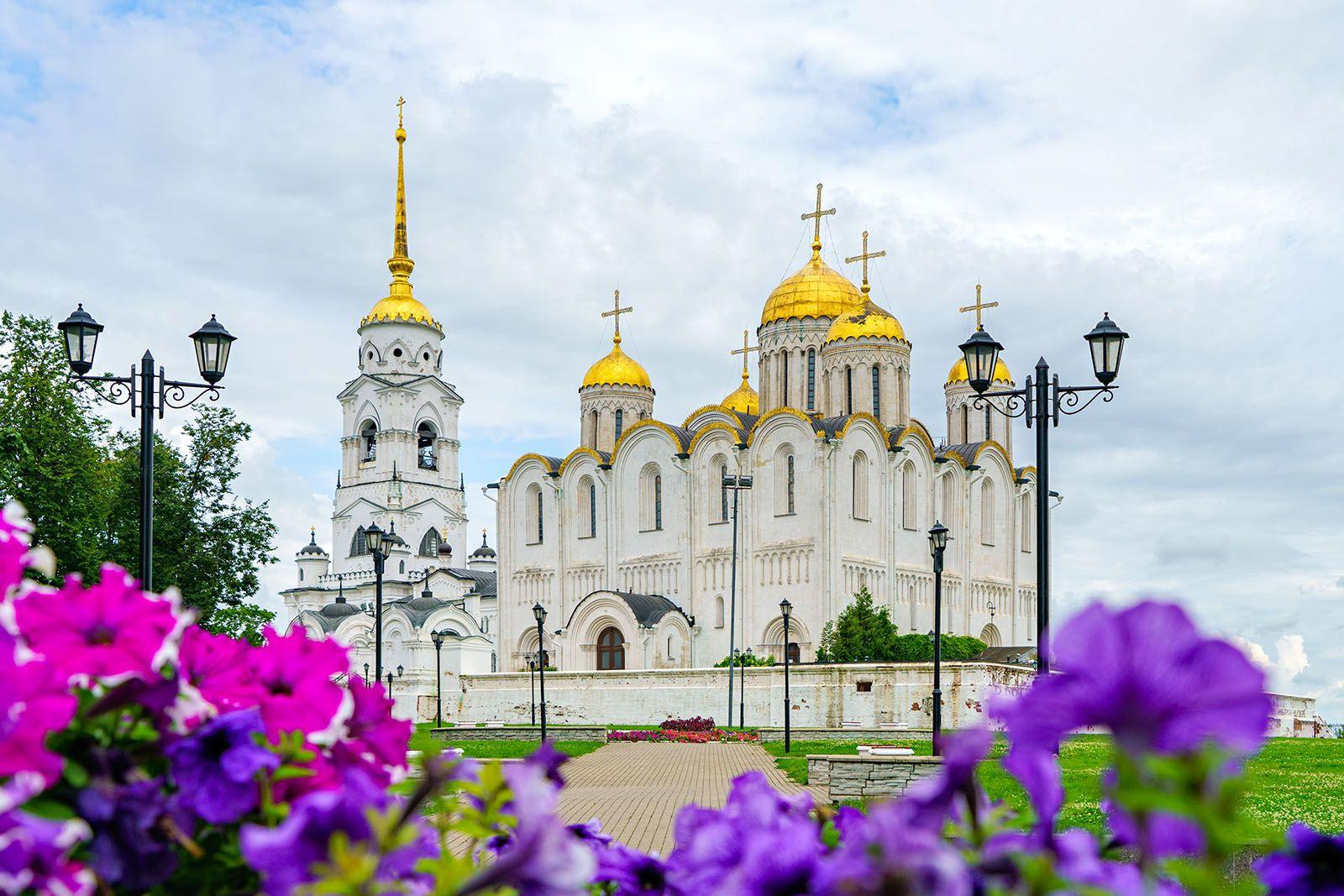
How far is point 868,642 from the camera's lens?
46000 millimetres

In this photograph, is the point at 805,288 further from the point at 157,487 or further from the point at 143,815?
the point at 143,815

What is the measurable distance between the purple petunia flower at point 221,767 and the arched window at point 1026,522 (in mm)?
60452

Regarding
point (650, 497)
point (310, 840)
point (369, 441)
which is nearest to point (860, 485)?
point (650, 497)

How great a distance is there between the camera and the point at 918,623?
53250mm

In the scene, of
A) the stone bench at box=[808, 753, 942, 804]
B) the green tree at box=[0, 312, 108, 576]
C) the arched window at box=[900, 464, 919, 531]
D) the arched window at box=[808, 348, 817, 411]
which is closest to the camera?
the stone bench at box=[808, 753, 942, 804]

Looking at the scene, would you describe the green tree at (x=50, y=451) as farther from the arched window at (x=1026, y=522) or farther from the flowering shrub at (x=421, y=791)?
the arched window at (x=1026, y=522)

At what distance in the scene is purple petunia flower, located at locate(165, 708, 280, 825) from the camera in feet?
5.25

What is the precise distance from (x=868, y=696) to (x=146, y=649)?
40650 mm

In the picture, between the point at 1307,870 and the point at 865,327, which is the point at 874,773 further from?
the point at 865,327

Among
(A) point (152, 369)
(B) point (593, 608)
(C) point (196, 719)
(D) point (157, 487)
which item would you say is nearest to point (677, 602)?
(B) point (593, 608)

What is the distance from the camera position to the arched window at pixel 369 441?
264ft

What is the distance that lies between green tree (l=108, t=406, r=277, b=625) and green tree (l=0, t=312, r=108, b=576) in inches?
51.1

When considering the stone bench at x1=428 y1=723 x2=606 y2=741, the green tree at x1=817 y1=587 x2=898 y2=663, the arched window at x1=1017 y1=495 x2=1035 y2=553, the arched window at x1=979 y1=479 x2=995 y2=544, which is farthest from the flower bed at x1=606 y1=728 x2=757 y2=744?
the arched window at x1=1017 y1=495 x2=1035 y2=553

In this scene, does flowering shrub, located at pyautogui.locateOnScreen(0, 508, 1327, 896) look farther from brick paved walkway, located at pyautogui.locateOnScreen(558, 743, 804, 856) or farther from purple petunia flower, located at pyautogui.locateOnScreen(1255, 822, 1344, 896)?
brick paved walkway, located at pyautogui.locateOnScreen(558, 743, 804, 856)
